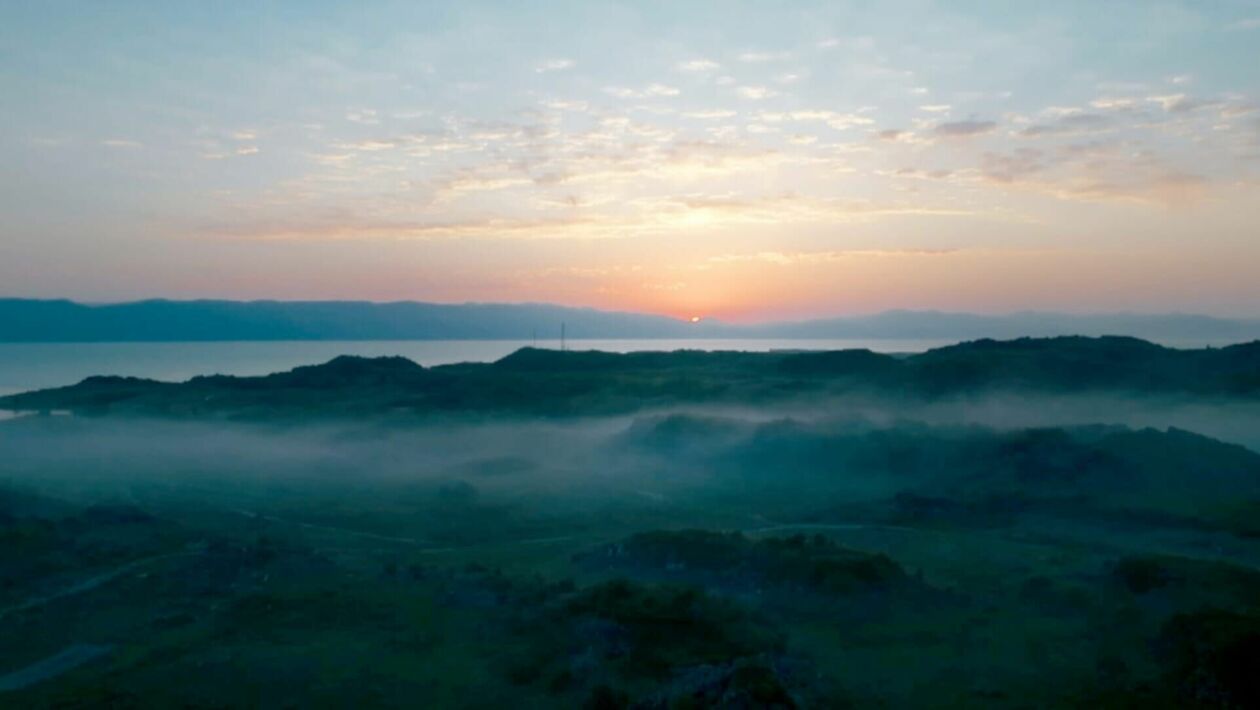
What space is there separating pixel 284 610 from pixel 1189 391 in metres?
69.1

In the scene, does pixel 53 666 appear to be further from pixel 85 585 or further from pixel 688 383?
pixel 688 383

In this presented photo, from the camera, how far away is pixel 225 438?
71062 mm

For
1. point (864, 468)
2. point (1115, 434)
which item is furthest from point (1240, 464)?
point (864, 468)

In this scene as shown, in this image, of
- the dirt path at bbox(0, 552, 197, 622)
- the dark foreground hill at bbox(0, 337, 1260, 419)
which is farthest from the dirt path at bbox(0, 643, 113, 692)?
the dark foreground hill at bbox(0, 337, 1260, 419)

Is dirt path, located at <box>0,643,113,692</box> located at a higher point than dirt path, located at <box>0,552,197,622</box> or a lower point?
lower

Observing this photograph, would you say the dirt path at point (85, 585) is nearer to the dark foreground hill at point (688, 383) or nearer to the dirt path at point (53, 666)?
the dirt path at point (53, 666)

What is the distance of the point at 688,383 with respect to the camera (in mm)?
86000

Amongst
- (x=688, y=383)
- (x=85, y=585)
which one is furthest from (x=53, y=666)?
(x=688, y=383)

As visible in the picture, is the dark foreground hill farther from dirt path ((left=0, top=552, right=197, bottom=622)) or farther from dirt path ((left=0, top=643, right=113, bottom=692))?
dirt path ((left=0, top=643, right=113, bottom=692))

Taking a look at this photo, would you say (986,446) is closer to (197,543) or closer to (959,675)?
(959,675)

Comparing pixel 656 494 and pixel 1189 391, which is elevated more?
pixel 1189 391

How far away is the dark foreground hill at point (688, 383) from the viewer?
3019 inches

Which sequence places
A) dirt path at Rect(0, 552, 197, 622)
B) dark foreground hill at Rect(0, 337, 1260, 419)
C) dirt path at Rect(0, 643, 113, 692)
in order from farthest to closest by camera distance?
1. dark foreground hill at Rect(0, 337, 1260, 419)
2. dirt path at Rect(0, 552, 197, 622)
3. dirt path at Rect(0, 643, 113, 692)

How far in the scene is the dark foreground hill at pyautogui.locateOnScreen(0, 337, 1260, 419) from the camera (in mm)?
76688
